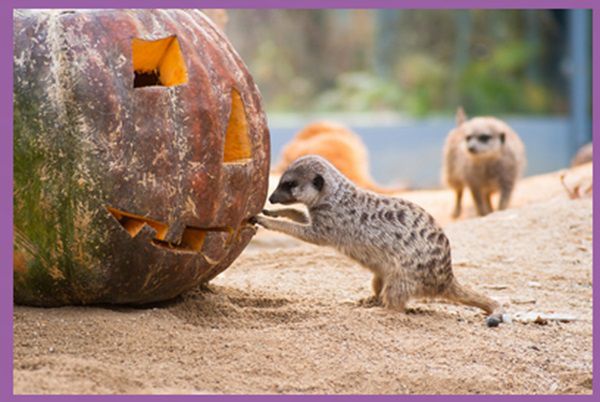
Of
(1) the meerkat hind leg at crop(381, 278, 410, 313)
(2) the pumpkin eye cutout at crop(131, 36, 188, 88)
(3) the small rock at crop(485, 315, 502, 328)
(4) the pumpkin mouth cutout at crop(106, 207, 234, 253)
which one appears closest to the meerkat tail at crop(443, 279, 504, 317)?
(3) the small rock at crop(485, 315, 502, 328)

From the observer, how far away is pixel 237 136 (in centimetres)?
391

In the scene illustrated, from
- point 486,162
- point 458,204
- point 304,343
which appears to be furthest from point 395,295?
point 458,204

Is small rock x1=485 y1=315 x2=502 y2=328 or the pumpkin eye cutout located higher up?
the pumpkin eye cutout

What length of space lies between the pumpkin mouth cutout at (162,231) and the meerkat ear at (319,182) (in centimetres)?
72

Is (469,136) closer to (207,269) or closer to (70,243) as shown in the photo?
(207,269)

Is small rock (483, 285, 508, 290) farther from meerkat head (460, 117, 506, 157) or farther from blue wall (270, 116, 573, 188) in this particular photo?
blue wall (270, 116, 573, 188)

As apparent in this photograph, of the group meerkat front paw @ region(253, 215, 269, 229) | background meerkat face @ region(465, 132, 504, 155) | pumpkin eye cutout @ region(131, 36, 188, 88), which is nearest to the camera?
pumpkin eye cutout @ region(131, 36, 188, 88)

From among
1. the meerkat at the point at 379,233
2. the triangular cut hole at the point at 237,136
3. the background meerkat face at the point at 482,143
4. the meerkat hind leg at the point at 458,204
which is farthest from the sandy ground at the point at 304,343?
the meerkat hind leg at the point at 458,204

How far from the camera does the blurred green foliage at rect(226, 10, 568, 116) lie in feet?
44.3

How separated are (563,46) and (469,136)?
5592 millimetres

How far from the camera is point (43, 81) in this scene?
3.46 metres

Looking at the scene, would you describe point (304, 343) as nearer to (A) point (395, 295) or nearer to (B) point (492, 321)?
(A) point (395, 295)

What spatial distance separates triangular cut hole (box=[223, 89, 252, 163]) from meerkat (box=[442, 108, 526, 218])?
5.06 meters

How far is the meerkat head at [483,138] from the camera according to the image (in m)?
8.64
